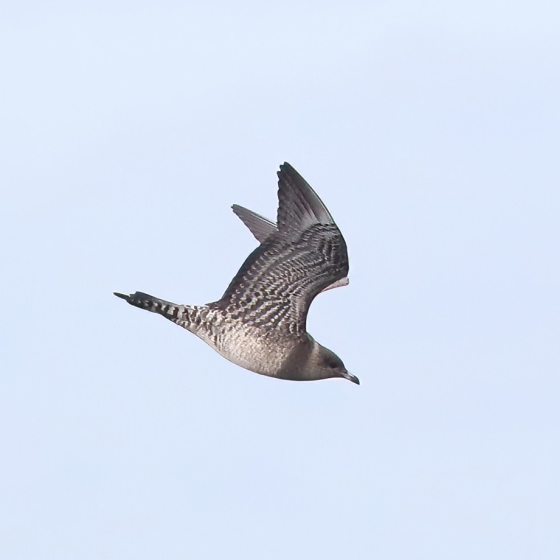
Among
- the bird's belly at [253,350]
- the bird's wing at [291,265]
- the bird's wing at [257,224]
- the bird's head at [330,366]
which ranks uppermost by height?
the bird's wing at [257,224]

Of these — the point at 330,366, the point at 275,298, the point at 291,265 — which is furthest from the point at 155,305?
the point at 330,366

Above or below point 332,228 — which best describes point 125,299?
below

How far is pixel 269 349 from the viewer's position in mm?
22047

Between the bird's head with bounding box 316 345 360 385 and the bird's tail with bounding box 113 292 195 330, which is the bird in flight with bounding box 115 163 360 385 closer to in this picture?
the bird's tail with bounding box 113 292 195 330

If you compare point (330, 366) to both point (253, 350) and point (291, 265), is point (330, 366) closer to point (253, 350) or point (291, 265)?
point (253, 350)

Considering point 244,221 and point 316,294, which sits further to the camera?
point 244,221

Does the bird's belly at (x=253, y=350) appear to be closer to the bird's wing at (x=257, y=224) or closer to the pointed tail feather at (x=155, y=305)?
the pointed tail feather at (x=155, y=305)

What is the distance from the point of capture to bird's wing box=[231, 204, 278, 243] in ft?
78.1

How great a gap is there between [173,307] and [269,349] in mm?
1336

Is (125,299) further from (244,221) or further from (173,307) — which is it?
(244,221)

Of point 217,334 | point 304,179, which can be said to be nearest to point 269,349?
point 217,334

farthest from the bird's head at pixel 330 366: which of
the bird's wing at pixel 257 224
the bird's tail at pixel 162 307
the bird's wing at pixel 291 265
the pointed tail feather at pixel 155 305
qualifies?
the bird's wing at pixel 257 224

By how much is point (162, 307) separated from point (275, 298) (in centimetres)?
144

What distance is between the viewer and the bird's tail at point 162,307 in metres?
22.0
